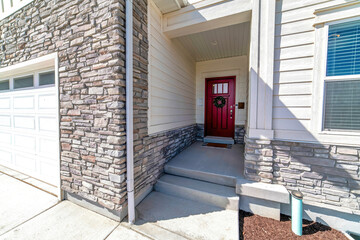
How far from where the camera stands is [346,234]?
68.2 inches

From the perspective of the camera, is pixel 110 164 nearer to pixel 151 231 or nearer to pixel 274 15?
pixel 151 231

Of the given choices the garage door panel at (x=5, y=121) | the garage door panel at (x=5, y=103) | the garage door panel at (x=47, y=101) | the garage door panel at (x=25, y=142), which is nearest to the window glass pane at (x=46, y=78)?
the garage door panel at (x=47, y=101)

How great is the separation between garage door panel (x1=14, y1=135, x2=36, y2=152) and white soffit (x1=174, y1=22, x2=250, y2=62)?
3577 millimetres

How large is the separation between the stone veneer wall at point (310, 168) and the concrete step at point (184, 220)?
0.73 m

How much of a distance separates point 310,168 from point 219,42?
9.65 ft

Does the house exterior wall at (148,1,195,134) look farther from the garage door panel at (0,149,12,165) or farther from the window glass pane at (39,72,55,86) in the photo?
the garage door panel at (0,149,12,165)

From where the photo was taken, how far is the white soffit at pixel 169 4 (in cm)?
230

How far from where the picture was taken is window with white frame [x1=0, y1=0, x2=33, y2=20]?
8.14ft

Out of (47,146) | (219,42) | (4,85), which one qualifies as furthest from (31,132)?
(219,42)

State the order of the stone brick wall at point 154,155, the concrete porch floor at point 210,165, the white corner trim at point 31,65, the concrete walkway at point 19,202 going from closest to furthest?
the concrete walkway at point 19,202 → the stone brick wall at point 154,155 → the white corner trim at point 31,65 → the concrete porch floor at point 210,165

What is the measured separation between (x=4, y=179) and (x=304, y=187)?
5237 mm

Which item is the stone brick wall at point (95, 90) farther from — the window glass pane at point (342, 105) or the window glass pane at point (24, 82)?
the window glass pane at point (342, 105)

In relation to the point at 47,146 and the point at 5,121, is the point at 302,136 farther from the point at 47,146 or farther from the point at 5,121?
the point at 5,121

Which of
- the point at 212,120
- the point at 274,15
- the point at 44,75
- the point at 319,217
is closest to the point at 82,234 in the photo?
the point at 44,75
